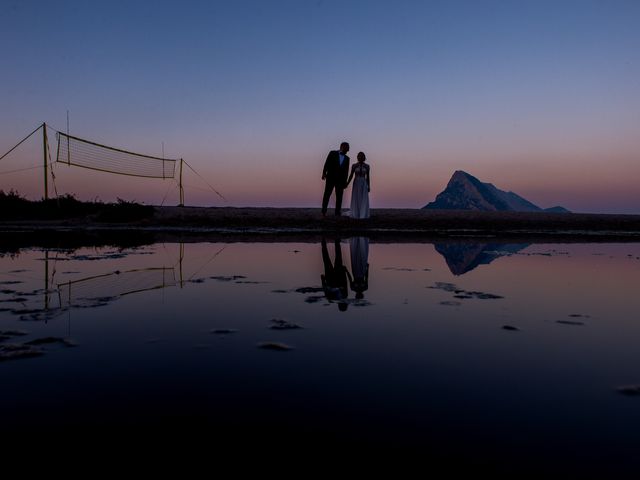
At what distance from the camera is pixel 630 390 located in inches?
87.6

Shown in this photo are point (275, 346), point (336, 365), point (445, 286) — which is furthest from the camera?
point (445, 286)

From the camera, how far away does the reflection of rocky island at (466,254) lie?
22.8 ft

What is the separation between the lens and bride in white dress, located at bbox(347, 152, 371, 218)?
15172 mm

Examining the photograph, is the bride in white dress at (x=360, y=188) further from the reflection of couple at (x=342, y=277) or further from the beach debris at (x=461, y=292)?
the beach debris at (x=461, y=292)

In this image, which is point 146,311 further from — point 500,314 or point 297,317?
point 500,314

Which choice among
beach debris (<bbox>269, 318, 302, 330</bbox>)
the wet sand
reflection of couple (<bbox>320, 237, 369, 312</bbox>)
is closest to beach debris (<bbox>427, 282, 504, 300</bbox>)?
reflection of couple (<bbox>320, 237, 369, 312</bbox>)

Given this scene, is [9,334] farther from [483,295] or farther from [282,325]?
[483,295]

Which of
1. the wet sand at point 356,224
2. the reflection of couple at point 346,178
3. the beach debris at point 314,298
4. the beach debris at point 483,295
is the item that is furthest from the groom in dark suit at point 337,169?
the beach debris at point 314,298

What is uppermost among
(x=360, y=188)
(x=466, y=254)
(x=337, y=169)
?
(x=337, y=169)

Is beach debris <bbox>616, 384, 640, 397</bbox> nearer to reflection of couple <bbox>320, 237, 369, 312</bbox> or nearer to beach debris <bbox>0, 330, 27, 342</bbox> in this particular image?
reflection of couple <bbox>320, 237, 369, 312</bbox>

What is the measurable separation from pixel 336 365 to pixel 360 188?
13.5 m

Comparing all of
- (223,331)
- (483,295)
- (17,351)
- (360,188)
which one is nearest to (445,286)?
(483,295)

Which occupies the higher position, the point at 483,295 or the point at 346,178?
the point at 346,178

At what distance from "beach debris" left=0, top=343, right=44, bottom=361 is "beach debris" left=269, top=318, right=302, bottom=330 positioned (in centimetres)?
145
